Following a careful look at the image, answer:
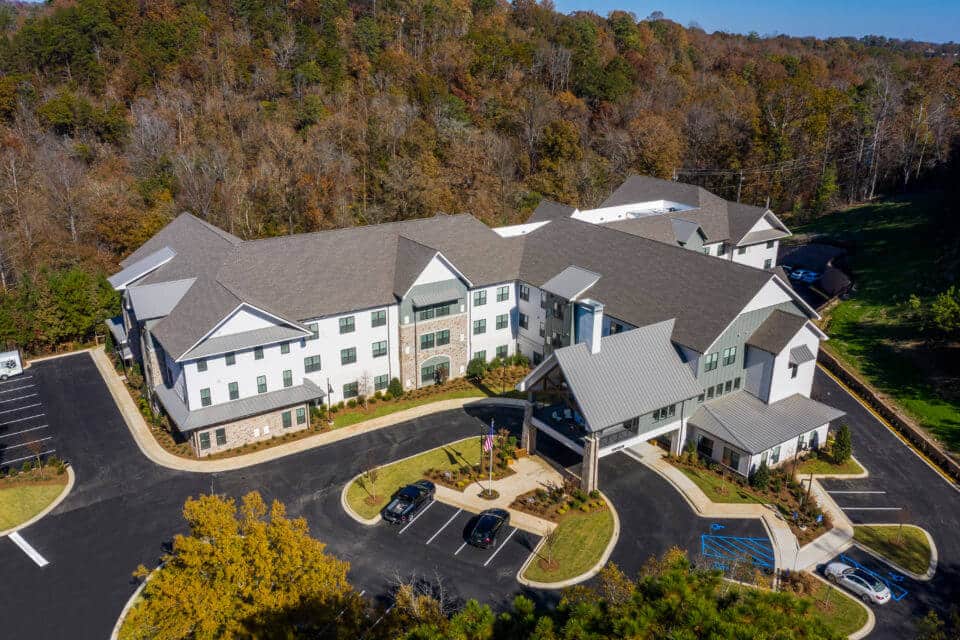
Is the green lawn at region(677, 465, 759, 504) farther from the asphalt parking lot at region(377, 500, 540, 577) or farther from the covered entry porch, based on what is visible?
the asphalt parking lot at region(377, 500, 540, 577)

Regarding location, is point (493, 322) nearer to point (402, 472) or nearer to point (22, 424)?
point (402, 472)

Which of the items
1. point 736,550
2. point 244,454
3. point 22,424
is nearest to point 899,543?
point 736,550

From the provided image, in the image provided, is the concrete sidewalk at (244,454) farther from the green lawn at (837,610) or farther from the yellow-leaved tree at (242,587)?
the green lawn at (837,610)

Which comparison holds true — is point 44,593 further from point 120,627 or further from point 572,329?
point 572,329

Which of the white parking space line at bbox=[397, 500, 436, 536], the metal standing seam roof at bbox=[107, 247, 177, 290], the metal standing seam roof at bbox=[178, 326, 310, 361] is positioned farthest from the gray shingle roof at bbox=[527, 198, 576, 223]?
the white parking space line at bbox=[397, 500, 436, 536]

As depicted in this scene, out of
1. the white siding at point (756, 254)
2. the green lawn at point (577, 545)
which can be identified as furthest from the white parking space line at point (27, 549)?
the white siding at point (756, 254)
